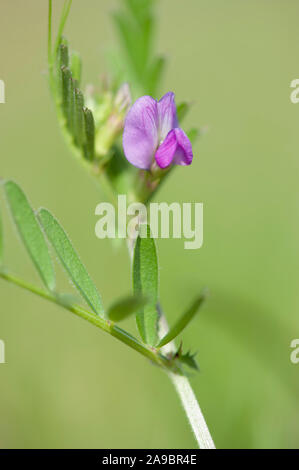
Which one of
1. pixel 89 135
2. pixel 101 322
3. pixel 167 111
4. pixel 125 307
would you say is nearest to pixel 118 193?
pixel 89 135

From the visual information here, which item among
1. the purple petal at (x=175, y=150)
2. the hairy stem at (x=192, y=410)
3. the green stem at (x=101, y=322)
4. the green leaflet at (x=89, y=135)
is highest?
the green leaflet at (x=89, y=135)

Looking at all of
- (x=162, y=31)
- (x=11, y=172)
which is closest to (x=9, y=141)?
(x=11, y=172)

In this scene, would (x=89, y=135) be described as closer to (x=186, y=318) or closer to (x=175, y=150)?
(x=175, y=150)

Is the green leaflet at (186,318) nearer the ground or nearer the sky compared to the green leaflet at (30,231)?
nearer the ground

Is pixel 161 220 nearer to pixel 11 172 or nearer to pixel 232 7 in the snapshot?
pixel 11 172

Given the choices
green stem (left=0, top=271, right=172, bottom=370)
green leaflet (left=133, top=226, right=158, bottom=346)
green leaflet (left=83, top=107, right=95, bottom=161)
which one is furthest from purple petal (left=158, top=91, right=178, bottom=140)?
green stem (left=0, top=271, right=172, bottom=370)

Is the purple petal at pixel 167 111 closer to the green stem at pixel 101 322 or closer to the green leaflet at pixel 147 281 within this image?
the green leaflet at pixel 147 281

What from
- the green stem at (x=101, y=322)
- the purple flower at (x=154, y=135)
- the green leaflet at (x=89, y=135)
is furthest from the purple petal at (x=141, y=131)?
the green stem at (x=101, y=322)
